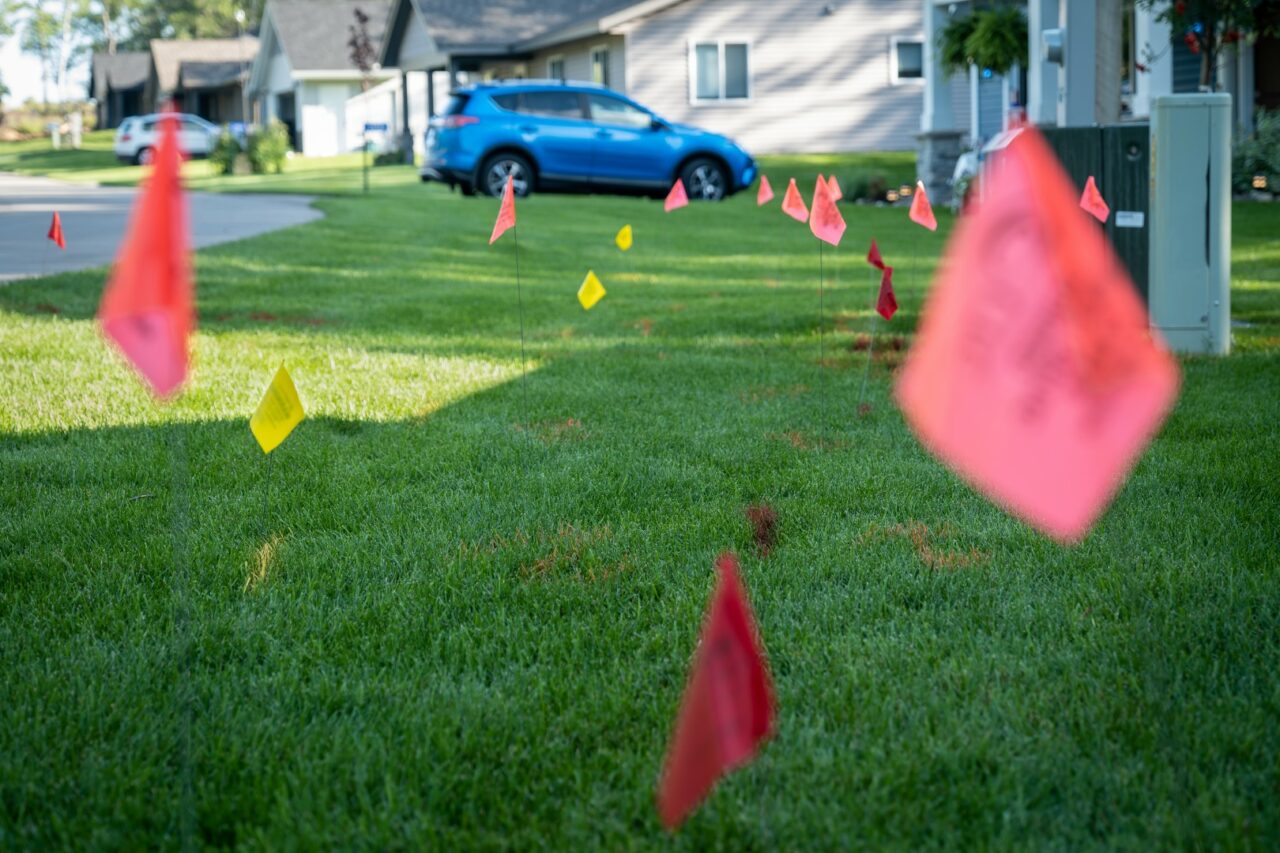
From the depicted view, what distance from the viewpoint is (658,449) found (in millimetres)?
4895

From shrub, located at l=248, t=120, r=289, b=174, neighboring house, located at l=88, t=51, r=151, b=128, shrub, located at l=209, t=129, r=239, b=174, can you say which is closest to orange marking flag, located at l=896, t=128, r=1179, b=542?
shrub, located at l=248, t=120, r=289, b=174

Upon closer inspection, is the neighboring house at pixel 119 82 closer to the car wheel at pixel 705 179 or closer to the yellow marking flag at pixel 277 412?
the car wheel at pixel 705 179

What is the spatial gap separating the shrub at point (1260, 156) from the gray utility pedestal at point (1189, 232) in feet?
33.7

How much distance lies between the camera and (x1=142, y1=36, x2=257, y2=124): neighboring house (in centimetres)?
6019

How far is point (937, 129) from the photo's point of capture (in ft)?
67.4

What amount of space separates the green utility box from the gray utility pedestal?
16cm

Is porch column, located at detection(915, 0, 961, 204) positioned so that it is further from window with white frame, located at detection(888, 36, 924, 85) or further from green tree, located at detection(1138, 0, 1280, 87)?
window with white frame, located at detection(888, 36, 924, 85)

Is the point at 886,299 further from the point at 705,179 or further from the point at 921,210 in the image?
the point at 705,179

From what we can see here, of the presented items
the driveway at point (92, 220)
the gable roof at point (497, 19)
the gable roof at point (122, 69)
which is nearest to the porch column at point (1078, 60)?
the driveway at point (92, 220)

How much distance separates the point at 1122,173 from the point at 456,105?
13976 millimetres

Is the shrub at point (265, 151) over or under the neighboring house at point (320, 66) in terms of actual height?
under

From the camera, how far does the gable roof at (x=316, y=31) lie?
1806 inches

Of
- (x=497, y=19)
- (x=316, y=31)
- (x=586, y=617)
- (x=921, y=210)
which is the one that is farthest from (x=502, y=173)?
(x=316, y=31)

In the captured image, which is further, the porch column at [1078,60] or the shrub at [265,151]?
the shrub at [265,151]
